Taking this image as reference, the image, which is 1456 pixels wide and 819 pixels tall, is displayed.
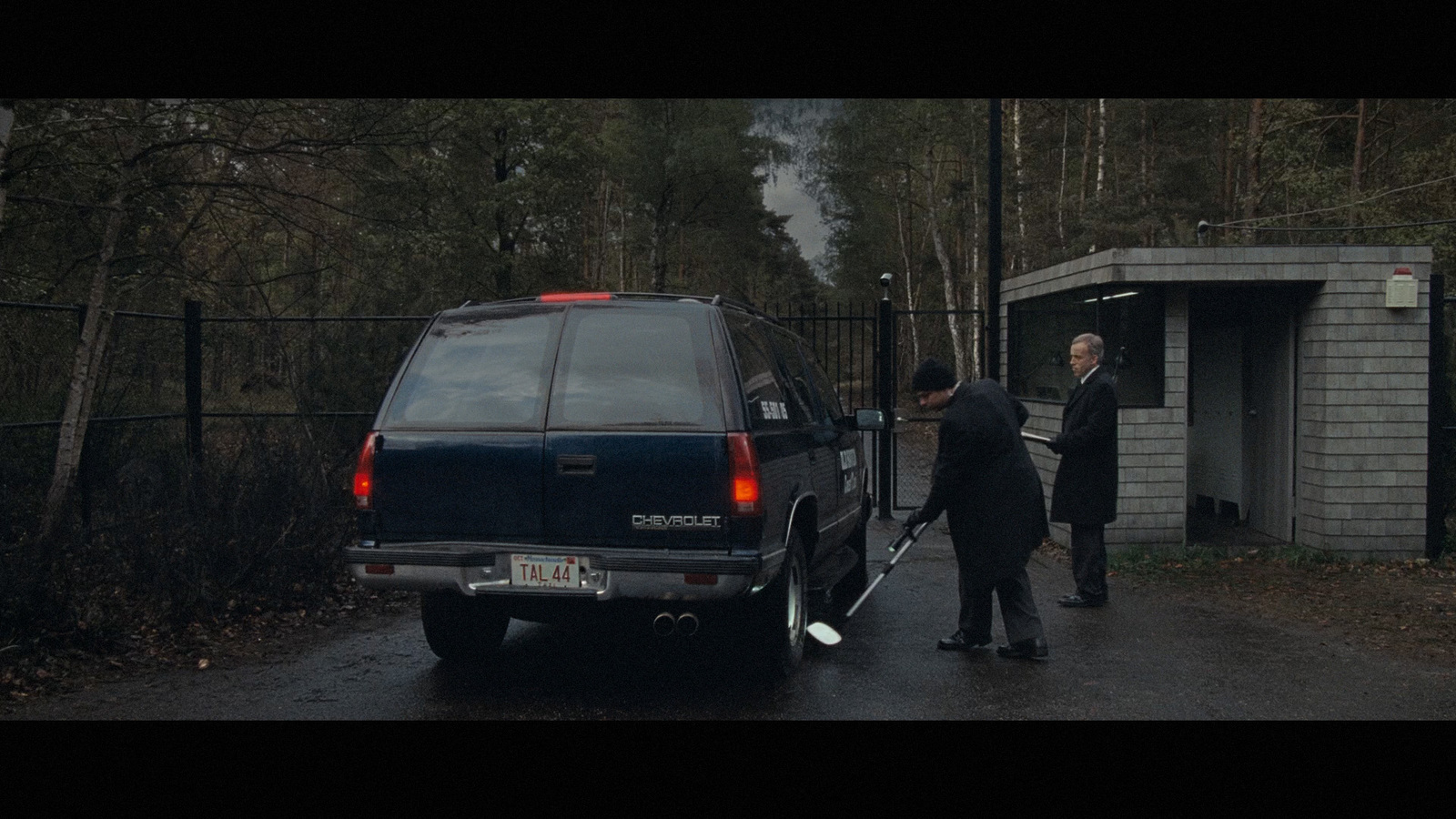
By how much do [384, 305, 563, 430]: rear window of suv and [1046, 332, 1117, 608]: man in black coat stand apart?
13.0 ft

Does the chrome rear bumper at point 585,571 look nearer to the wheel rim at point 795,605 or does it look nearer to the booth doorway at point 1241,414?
the wheel rim at point 795,605

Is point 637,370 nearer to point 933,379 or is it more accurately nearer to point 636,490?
point 636,490

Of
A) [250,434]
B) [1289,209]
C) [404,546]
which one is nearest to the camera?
[404,546]

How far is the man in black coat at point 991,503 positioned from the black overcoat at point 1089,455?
1.32 metres

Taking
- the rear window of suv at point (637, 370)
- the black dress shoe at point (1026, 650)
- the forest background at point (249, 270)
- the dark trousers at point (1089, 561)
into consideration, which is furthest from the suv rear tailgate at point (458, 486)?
the dark trousers at point (1089, 561)

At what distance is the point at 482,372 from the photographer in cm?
537

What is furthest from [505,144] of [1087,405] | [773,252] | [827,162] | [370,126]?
[1087,405]

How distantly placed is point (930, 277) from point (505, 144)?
1904 cm

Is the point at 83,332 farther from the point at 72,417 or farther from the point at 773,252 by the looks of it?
the point at 773,252

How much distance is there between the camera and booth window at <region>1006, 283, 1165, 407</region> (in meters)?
9.92

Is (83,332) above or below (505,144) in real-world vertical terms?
below

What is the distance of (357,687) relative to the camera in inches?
227

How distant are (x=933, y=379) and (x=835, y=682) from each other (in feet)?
6.13
